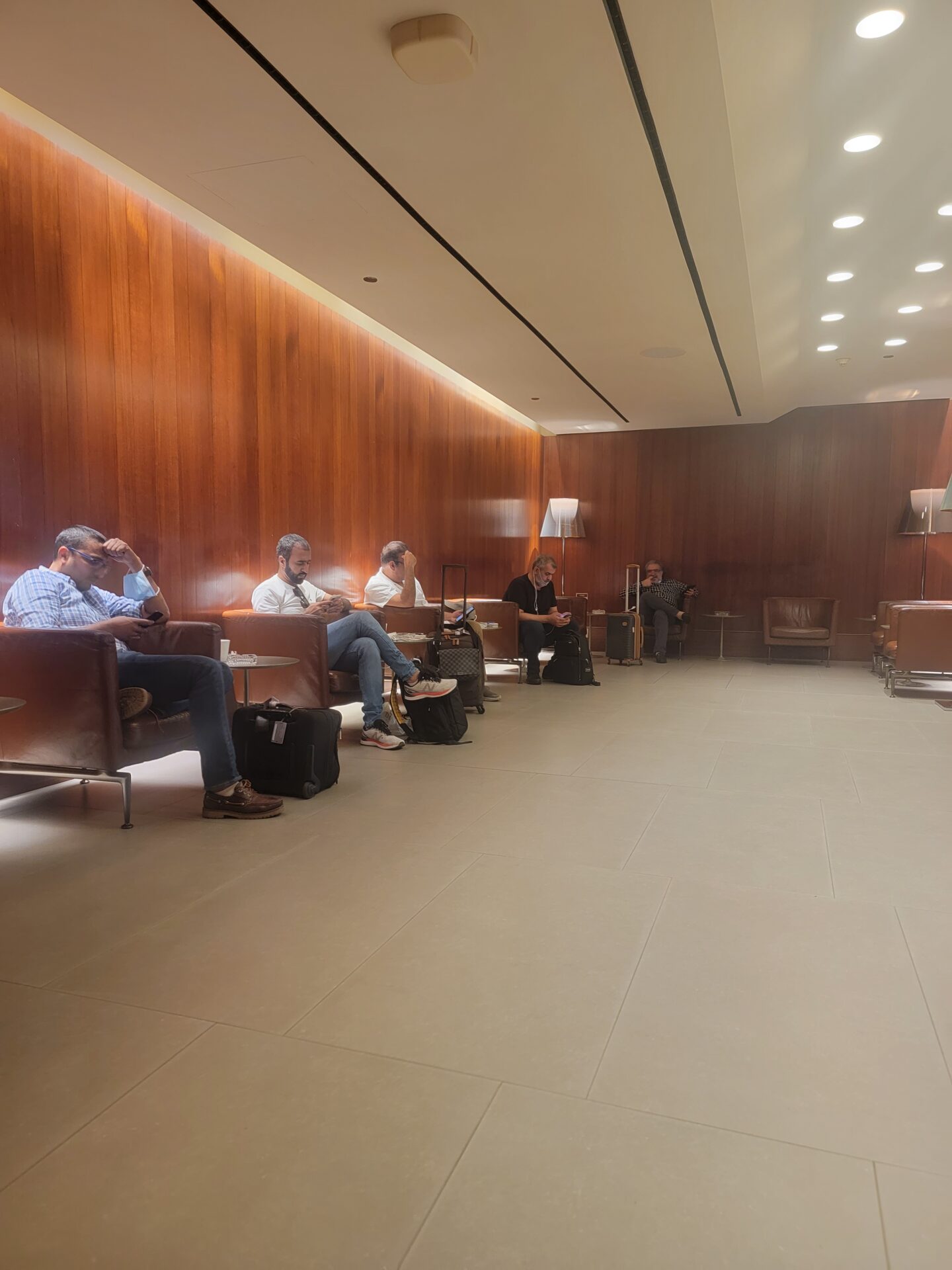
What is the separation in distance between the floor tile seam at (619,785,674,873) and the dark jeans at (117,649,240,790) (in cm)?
160

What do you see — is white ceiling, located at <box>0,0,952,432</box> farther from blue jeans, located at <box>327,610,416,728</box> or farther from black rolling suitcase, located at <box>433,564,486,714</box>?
black rolling suitcase, located at <box>433,564,486,714</box>

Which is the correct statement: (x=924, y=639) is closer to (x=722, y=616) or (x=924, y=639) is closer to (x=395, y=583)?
(x=722, y=616)

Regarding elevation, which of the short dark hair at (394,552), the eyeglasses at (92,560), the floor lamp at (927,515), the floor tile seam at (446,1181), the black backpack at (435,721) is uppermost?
the floor lamp at (927,515)

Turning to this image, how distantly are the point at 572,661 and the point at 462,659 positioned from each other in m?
2.23

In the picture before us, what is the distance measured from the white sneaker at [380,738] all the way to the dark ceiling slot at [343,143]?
9.26ft

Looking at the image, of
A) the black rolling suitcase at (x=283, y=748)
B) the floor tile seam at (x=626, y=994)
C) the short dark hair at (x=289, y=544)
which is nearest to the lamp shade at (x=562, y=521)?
the short dark hair at (x=289, y=544)

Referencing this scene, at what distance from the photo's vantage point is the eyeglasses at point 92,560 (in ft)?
11.3

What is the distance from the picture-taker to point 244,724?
3680mm

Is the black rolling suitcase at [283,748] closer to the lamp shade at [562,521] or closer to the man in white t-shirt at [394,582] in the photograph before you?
the man in white t-shirt at [394,582]

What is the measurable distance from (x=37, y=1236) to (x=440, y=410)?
778cm

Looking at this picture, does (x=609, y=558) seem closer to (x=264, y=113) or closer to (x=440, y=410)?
(x=440, y=410)

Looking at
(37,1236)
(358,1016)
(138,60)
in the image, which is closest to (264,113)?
(138,60)

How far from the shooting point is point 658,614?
33.4 ft

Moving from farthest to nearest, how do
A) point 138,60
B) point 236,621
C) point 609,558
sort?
point 609,558 → point 236,621 → point 138,60
